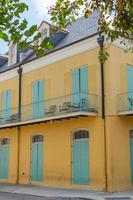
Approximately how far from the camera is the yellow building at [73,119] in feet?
57.7

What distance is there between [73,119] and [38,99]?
3.26 m

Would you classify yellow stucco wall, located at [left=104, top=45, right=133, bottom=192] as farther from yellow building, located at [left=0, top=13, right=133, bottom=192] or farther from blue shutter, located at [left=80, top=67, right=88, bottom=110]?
blue shutter, located at [left=80, top=67, right=88, bottom=110]

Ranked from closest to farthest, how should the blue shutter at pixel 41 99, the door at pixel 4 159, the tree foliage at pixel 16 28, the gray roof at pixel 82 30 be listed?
the tree foliage at pixel 16 28, the gray roof at pixel 82 30, the blue shutter at pixel 41 99, the door at pixel 4 159

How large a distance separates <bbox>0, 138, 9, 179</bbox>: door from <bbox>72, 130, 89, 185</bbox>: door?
5909 mm

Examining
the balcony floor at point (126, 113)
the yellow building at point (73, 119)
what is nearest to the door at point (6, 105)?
the yellow building at point (73, 119)

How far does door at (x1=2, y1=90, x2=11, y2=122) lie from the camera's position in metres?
23.6

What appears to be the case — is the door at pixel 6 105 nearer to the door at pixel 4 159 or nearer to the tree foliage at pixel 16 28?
the door at pixel 4 159

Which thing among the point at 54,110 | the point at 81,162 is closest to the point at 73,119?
the point at 54,110

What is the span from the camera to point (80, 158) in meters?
18.4

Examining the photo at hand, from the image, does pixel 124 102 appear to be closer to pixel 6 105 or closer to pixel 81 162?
pixel 81 162

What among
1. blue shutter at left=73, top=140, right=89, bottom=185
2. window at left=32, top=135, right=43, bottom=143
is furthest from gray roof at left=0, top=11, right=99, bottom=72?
blue shutter at left=73, top=140, right=89, bottom=185

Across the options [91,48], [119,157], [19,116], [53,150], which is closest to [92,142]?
[119,157]

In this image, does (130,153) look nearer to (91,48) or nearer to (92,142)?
(92,142)

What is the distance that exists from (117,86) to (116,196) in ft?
17.0
